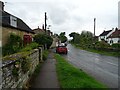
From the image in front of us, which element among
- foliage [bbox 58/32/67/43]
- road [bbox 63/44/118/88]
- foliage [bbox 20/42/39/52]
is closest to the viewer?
road [bbox 63/44/118/88]

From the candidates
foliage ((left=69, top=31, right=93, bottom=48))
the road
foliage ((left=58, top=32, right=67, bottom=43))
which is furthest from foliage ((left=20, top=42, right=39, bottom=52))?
foliage ((left=58, top=32, right=67, bottom=43))

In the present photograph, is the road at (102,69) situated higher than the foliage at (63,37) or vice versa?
the foliage at (63,37)

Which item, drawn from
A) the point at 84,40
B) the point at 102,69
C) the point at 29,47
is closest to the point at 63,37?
the point at 84,40

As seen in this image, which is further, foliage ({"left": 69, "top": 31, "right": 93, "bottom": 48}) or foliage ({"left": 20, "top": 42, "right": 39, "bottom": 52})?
foliage ({"left": 69, "top": 31, "right": 93, "bottom": 48})

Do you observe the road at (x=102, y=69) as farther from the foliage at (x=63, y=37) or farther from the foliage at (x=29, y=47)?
the foliage at (x=63, y=37)

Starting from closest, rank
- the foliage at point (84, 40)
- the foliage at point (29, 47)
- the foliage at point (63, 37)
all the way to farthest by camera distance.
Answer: the foliage at point (29, 47), the foliage at point (84, 40), the foliage at point (63, 37)

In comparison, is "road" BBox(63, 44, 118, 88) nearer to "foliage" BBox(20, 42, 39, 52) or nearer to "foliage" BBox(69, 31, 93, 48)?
"foliage" BBox(20, 42, 39, 52)

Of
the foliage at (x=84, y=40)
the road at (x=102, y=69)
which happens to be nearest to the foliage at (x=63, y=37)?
the foliage at (x=84, y=40)

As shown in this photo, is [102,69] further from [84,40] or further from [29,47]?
[84,40]

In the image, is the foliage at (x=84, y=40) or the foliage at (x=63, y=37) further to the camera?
the foliage at (x=63, y=37)

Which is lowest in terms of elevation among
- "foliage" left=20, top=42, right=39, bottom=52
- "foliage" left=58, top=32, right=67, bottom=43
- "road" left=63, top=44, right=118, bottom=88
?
"road" left=63, top=44, right=118, bottom=88

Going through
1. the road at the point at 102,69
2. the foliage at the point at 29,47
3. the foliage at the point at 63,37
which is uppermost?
the foliage at the point at 63,37

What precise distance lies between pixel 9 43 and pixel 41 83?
62.5 feet

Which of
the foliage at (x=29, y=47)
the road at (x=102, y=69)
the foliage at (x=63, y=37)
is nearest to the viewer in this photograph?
the road at (x=102, y=69)
